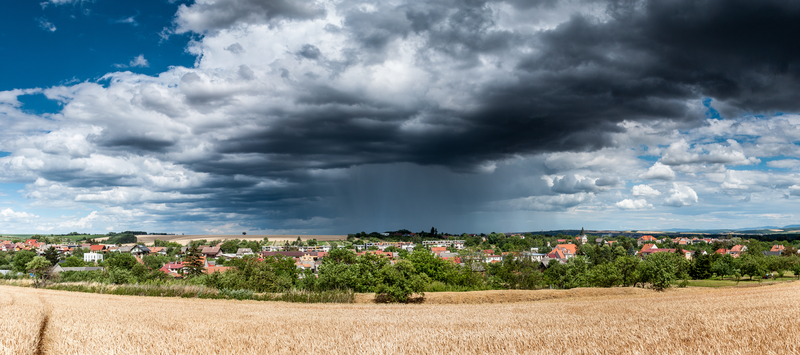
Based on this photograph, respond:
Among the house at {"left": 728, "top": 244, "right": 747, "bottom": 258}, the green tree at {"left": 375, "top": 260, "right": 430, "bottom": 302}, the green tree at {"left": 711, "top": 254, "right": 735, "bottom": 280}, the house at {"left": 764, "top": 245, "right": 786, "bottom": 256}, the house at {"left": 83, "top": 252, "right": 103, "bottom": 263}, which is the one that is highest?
the green tree at {"left": 375, "top": 260, "right": 430, "bottom": 302}

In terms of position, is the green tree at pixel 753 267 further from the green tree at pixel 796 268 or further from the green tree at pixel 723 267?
the green tree at pixel 796 268

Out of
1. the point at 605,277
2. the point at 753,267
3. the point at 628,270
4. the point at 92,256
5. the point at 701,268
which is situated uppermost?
the point at 628,270

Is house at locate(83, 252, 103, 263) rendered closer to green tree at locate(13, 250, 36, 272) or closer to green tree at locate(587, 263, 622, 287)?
green tree at locate(13, 250, 36, 272)

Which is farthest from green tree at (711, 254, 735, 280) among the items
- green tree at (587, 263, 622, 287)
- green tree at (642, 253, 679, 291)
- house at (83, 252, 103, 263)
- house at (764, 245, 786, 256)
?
house at (83, 252, 103, 263)

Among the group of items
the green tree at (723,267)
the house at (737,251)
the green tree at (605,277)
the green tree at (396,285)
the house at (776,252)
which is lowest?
the house at (737,251)

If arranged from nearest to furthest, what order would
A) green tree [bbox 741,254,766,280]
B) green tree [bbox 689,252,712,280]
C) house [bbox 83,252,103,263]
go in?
green tree [bbox 741,254,766,280], green tree [bbox 689,252,712,280], house [bbox 83,252,103,263]

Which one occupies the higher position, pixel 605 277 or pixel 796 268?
pixel 605 277

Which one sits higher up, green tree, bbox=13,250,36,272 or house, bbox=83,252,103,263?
green tree, bbox=13,250,36,272

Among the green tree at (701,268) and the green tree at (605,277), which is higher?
the green tree at (605,277)

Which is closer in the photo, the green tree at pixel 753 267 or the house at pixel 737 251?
the green tree at pixel 753 267

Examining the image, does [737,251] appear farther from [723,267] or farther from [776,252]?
[723,267]

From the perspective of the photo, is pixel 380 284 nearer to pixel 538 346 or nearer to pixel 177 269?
pixel 538 346

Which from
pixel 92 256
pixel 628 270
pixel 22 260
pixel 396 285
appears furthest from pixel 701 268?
pixel 92 256

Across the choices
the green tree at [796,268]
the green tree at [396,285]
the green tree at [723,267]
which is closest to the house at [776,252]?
the green tree at [796,268]
